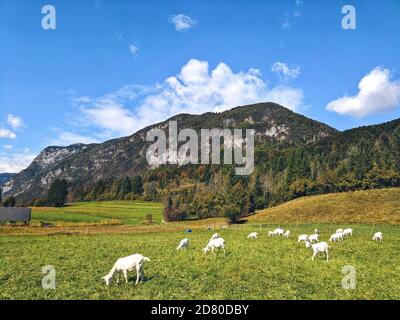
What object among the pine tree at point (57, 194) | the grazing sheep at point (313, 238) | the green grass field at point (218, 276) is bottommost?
the green grass field at point (218, 276)

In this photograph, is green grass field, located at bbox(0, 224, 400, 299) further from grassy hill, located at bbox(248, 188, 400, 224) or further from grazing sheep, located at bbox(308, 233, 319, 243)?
grassy hill, located at bbox(248, 188, 400, 224)

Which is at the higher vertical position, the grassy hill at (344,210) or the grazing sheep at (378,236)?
the grassy hill at (344,210)

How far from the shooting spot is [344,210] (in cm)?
10262

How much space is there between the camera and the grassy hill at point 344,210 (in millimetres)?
92125

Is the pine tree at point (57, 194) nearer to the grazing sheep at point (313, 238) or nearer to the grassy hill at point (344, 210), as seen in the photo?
the grassy hill at point (344, 210)

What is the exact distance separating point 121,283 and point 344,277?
1281 cm

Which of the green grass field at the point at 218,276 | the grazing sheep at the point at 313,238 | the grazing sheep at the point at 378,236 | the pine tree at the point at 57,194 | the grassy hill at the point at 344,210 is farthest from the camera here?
the pine tree at the point at 57,194

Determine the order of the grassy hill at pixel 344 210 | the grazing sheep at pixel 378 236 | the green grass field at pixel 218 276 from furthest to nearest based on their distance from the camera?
the grassy hill at pixel 344 210 < the grazing sheep at pixel 378 236 < the green grass field at pixel 218 276

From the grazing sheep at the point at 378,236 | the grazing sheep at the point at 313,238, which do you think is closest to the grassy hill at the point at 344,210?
the grazing sheep at the point at 378,236

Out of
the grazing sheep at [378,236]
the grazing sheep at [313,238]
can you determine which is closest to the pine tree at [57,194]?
the grazing sheep at [313,238]

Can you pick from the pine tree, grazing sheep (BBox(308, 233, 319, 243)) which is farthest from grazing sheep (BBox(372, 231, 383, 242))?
the pine tree

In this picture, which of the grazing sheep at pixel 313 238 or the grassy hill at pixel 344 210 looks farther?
the grassy hill at pixel 344 210

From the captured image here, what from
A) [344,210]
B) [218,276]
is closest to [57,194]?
[344,210]

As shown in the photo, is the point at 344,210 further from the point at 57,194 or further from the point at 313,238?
the point at 57,194
